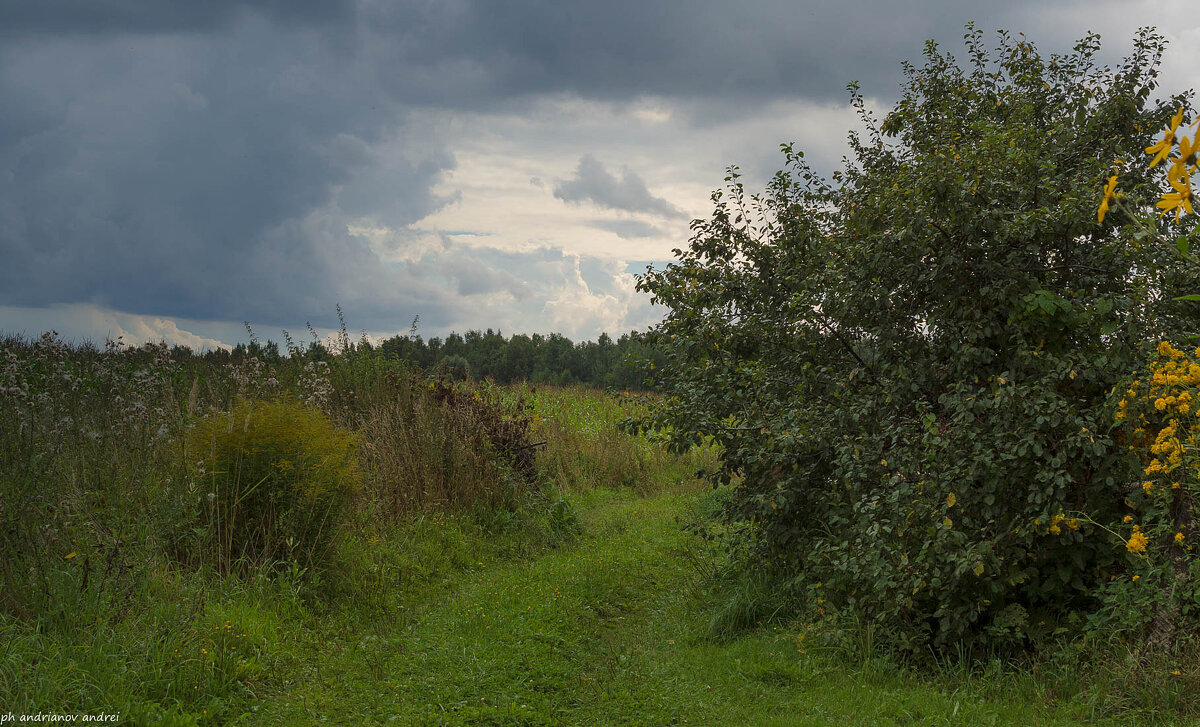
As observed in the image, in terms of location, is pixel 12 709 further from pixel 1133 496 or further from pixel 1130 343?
pixel 1130 343

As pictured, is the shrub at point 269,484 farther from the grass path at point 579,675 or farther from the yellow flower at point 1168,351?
the yellow flower at point 1168,351

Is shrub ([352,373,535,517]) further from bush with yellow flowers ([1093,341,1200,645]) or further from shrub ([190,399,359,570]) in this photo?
bush with yellow flowers ([1093,341,1200,645])

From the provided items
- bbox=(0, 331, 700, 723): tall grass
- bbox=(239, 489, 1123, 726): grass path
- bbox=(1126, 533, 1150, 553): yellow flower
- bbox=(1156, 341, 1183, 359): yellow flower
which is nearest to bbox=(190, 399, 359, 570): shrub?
bbox=(0, 331, 700, 723): tall grass

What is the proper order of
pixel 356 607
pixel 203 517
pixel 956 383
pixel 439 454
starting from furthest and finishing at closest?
pixel 439 454 < pixel 356 607 < pixel 203 517 < pixel 956 383

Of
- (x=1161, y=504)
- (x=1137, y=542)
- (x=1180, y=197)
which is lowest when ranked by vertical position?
(x=1137, y=542)

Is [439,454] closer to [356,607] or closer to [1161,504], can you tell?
[356,607]

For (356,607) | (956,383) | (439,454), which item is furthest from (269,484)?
(956,383)

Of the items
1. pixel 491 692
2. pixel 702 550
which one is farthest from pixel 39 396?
pixel 702 550

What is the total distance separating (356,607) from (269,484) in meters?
1.26

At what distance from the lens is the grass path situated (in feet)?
14.8

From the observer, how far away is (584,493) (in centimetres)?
1248

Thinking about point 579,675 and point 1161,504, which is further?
point 579,675

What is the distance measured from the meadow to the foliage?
1.79 ft

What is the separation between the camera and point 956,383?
16.8 feet
